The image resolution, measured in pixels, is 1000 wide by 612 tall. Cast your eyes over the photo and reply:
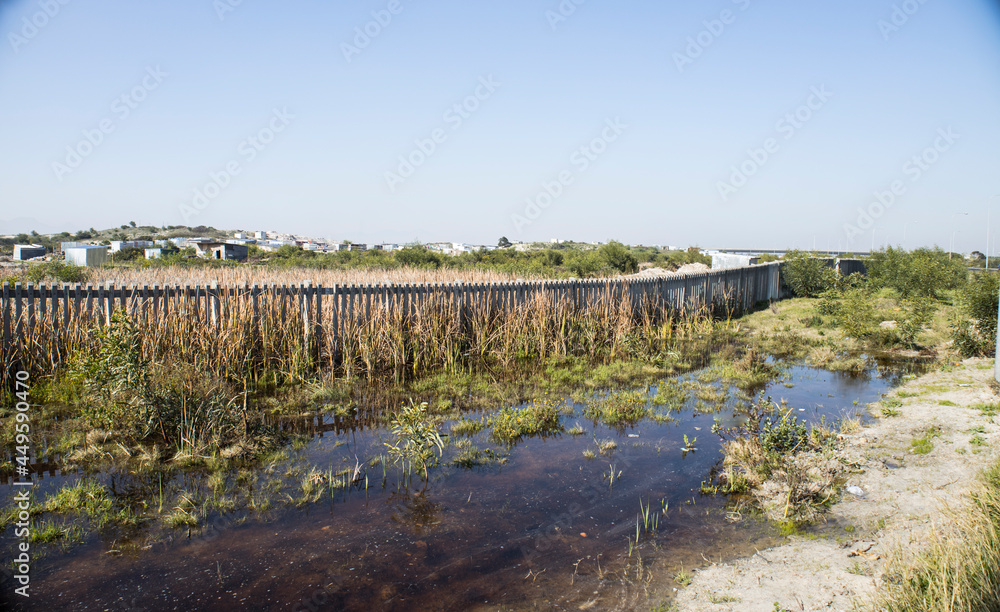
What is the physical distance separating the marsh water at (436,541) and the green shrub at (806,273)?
1972 cm

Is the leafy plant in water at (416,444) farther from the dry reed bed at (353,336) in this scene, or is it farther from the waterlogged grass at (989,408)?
the waterlogged grass at (989,408)

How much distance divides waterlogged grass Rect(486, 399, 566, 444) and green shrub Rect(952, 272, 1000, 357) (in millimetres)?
8754

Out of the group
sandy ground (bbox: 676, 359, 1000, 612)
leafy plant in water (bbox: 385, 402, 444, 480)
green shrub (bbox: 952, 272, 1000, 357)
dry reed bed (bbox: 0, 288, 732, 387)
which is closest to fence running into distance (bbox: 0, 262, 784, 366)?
dry reed bed (bbox: 0, 288, 732, 387)

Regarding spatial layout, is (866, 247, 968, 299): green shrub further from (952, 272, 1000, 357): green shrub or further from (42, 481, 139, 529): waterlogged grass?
(42, 481, 139, 529): waterlogged grass

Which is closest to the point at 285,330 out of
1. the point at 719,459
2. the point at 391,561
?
the point at 391,561

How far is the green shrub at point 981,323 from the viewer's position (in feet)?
32.9

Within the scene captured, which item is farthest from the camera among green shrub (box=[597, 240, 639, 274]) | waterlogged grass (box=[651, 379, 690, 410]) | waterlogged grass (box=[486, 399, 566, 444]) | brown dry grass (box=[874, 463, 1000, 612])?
green shrub (box=[597, 240, 639, 274])

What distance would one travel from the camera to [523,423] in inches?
261

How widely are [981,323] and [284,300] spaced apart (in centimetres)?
1307

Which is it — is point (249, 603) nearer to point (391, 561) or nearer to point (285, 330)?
point (391, 561)

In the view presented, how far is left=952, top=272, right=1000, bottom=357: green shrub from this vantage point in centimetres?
1003

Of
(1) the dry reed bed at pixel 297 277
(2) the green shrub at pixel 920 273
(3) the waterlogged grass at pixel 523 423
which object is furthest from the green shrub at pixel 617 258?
(3) the waterlogged grass at pixel 523 423

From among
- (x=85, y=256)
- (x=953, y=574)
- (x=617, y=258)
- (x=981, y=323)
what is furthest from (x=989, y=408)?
(x=85, y=256)

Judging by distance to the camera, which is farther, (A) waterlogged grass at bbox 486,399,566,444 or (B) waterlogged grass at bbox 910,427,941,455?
(A) waterlogged grass at bbox 486,399,566,444
